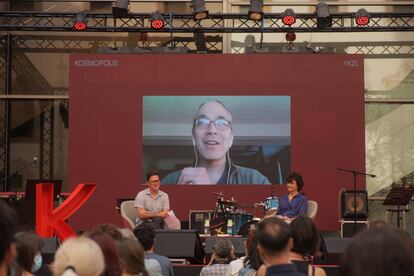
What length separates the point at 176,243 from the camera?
954 centimetres

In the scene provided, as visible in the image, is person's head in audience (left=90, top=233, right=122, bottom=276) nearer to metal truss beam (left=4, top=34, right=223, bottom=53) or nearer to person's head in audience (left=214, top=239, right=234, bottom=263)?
person's head in audience (left=214, top=239, right=234, bottom=263)

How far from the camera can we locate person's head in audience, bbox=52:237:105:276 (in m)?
2.96

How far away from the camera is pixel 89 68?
13734 mm

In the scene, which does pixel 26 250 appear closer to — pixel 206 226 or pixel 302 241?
pixel 302 241

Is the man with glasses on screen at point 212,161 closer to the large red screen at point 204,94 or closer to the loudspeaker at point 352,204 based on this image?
the large red screen at point 204,94

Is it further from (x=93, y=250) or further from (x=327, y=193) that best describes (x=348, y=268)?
(x=327, y=193)

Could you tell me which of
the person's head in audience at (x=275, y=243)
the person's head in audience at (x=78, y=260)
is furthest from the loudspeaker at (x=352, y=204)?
the person's head in audience at (x=78, y=260)

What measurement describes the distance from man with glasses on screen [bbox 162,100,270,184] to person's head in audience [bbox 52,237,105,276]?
1053 centimetres

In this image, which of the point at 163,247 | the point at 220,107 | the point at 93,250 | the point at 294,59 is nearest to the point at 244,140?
the point at 220,107

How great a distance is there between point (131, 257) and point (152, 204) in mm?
6709

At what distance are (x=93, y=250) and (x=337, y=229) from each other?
10695 millimetres

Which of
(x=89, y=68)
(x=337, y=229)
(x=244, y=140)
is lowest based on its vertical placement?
(x=337, y=229)

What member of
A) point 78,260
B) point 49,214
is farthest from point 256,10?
point 78,260

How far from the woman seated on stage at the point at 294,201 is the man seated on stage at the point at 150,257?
185 inches
